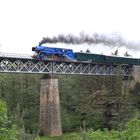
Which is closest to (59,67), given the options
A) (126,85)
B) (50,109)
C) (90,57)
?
(50,109)

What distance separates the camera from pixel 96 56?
240 ft

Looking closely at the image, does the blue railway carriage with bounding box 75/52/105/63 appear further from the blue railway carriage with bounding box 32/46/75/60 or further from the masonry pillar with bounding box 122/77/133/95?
the masonry pillar with bounding box 122/77/133/95

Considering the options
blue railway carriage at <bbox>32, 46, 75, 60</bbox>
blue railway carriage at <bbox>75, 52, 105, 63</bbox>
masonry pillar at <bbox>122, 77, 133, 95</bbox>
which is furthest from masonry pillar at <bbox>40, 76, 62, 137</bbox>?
masonry pillar at <bbox>122, 77, 133, 95</bbox>

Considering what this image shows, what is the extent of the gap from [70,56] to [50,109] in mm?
9750

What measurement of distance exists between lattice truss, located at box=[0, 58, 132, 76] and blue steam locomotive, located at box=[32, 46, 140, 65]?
0.67 m

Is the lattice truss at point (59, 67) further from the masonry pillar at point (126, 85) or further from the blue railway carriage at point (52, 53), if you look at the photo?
the masonry pillar at point (126, 85)

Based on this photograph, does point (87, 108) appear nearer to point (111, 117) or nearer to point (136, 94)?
point (111, 117)

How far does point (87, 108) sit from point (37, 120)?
8.53 m

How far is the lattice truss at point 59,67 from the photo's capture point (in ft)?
194

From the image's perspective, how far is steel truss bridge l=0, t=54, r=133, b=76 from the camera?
5878 centimetres

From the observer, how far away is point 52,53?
2571 inches

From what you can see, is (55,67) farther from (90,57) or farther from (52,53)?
(90,57)

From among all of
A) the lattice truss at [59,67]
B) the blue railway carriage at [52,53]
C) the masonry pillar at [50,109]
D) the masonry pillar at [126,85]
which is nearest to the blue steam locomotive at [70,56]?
the blue railway carriage at [52,53]

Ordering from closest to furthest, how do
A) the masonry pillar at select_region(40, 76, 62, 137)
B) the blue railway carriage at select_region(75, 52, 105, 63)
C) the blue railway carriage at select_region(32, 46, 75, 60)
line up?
the masonry pillar at select_region(40, 76, 62, 137), the blue railway carriage at select_region(32, 46, 75, 60), the blue railway carriage at select_region(75, 52, 105, 63)
